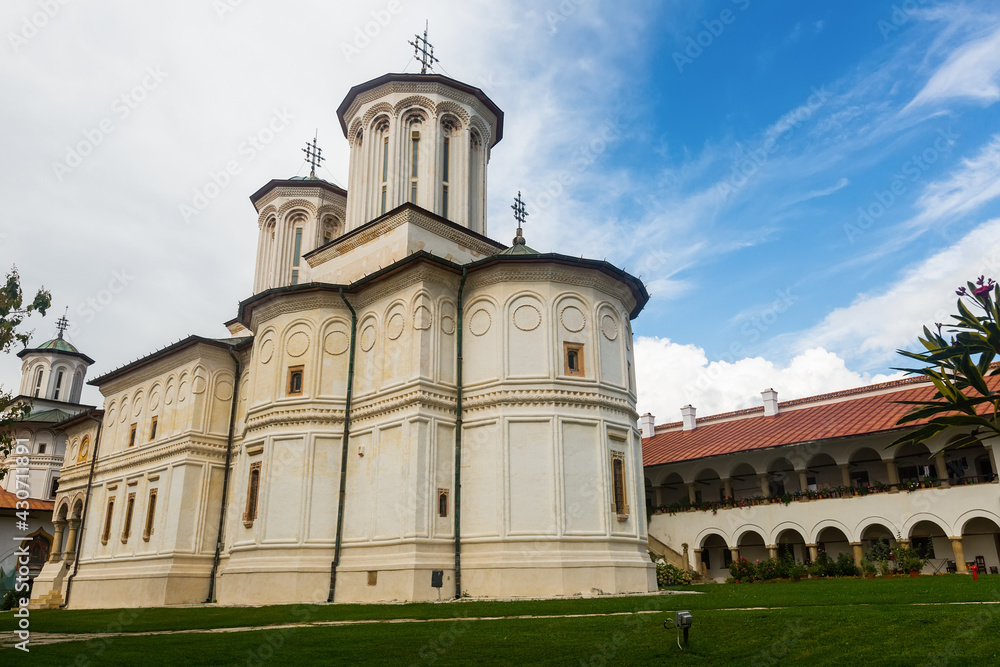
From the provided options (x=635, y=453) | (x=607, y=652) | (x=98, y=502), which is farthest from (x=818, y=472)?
(x=98, y=502)

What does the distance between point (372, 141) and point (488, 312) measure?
354 inches

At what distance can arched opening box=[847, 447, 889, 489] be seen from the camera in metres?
30.3

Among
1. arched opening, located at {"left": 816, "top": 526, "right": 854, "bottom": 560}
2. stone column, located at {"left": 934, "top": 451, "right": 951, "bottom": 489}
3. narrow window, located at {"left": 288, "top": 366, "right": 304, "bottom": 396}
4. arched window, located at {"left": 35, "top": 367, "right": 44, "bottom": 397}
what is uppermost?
arched window, located at {"left": 35, "top": 367, "right": 44, "bottom": 397}

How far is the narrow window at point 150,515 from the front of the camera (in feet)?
81.3

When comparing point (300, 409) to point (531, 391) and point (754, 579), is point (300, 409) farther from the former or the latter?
point (754, 579)

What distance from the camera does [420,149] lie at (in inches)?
979

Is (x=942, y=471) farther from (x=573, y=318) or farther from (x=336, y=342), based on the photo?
(x=336, y=342)

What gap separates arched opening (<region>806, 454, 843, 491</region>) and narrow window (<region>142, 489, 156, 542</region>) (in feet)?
82.7

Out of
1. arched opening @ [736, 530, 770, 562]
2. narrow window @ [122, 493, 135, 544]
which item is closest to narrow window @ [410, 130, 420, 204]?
narrow window @ [122, 493, 135, 544]

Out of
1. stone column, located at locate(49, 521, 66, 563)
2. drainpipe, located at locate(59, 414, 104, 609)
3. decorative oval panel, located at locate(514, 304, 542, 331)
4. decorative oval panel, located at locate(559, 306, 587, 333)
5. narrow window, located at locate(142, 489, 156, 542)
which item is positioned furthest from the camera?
stone column, located at locate(49, 521, 66, 563)

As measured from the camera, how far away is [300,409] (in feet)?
68.0

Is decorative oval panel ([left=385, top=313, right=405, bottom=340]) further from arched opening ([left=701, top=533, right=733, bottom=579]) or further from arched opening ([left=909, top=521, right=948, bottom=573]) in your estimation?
arched opening ([left=909, top=521, right=948, bottom=573])

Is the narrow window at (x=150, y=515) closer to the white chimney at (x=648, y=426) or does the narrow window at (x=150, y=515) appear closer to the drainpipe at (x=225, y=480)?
the drainpipe at (x=225, y=480)

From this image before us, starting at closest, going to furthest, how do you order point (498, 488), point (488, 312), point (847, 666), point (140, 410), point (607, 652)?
1. point (847, 666)
2. point (607, 652)
3. point (498, 488)
4. point (488, 312)
5. point (140, 410)
